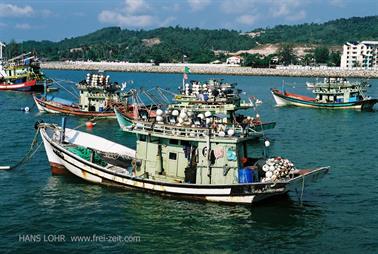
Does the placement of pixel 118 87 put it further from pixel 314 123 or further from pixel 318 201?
pixel 318 201

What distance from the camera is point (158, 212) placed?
78.2ft

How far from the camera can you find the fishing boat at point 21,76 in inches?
3509

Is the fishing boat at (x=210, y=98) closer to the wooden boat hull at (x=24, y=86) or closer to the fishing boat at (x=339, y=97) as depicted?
the fishing boat at (x=339, y=97)

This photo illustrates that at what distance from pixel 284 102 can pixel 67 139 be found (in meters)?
46.2

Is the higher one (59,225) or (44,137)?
(44,137)

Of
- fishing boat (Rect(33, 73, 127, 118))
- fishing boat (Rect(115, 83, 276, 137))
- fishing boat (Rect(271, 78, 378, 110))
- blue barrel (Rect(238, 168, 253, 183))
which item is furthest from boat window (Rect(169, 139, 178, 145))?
fishing boat (Rect(271, 78, 378, 110))

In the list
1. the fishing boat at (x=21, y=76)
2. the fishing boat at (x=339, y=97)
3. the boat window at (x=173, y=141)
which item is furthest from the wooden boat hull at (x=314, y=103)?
the boat window at (x=173, y=141)

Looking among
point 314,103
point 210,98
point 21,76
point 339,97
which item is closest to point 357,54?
point 339,97

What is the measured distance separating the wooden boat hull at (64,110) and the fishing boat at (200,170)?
26.6 m

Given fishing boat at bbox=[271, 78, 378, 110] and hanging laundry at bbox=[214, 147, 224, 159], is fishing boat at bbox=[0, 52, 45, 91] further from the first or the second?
hanging laundry at bbox=[214, 147, 224, 159]

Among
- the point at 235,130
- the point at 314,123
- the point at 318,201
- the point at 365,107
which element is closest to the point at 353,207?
the point at 318,201

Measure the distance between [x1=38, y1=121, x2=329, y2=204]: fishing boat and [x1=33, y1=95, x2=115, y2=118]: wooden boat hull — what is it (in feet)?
87.2

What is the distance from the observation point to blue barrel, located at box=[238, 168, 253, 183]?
78.8ft

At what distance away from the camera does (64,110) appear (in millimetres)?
58250
